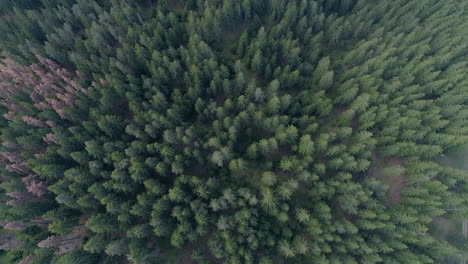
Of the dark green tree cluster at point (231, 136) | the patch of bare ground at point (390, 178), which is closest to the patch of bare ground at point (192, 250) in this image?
the dark green tree cluster at point (231, 136)

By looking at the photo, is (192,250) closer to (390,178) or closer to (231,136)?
(231,136)

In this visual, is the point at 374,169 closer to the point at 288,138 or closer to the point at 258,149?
the point at 288,138

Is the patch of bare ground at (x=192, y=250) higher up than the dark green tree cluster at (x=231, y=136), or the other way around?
the dark green tree cluster at (x=231, y=136)

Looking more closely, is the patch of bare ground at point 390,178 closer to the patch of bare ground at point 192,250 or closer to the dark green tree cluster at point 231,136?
the dark green tree cluster at point 231,136

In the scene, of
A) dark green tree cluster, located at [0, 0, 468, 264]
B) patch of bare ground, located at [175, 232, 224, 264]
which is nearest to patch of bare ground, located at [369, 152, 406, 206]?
dark green tree cluster, located at [0, 0, 468, 264]

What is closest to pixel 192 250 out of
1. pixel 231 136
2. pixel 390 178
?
pixel 231 136

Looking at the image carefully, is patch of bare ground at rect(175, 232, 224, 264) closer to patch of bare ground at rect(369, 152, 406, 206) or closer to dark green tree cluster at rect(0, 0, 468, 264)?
dark green tree cluster at rect(0, 0, 468, 264)

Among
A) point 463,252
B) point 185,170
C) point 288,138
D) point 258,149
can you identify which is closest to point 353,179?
point 288,138
